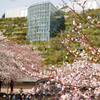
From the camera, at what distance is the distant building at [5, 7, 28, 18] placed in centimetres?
6209

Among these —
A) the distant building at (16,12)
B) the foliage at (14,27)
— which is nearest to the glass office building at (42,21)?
the foliage at (14,27)

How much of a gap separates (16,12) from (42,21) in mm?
19315

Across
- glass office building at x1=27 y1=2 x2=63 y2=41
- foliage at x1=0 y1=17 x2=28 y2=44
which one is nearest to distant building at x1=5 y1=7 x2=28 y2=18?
foliage at x1=0 y1=17 x2=28 y2=44

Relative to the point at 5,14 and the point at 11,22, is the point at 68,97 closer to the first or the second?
the point at 11,22

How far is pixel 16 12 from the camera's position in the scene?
63.1 metres

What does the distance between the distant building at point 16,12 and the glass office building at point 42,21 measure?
1212 centimetres

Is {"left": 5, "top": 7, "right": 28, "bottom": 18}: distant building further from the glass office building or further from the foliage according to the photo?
the glass office building

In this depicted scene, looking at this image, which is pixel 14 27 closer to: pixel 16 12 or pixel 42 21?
pixel 16 12

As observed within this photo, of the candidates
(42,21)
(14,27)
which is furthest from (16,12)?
(42,21)

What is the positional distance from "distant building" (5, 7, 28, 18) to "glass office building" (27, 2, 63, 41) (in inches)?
477

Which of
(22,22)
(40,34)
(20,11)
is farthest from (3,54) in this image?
(20,11)

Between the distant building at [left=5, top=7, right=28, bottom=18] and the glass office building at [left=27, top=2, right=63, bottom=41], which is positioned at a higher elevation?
the distant building at [left=5, top=7, right=28, bottom=18]

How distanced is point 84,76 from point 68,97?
87cm

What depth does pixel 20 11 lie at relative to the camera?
62.7m
